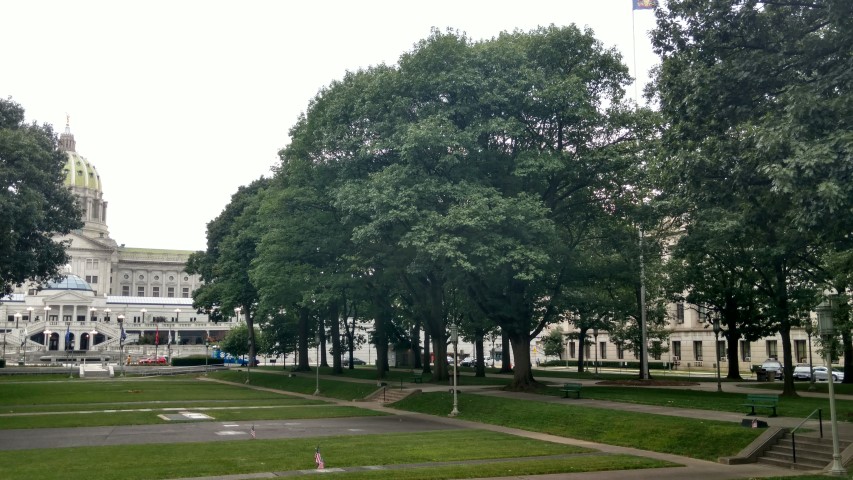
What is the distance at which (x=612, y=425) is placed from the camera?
28.8 metres

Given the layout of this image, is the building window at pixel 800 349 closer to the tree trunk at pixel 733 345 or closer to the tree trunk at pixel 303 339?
the tree trunk at pixel 733 345

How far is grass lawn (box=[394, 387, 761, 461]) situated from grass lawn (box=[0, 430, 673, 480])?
7.62ft

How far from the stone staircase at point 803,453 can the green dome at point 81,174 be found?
188996mm

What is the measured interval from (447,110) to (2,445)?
24.0 metres

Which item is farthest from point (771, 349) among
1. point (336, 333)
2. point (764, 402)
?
point (764, 402)

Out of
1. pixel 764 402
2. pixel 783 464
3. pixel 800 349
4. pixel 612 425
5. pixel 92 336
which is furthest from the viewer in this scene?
pixel 92 336

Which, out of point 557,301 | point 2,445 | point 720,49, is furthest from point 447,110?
point 2,445

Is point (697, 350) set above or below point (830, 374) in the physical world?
above

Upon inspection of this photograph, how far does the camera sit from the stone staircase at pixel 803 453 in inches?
838

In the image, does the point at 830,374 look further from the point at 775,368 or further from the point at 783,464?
the point at 775,368

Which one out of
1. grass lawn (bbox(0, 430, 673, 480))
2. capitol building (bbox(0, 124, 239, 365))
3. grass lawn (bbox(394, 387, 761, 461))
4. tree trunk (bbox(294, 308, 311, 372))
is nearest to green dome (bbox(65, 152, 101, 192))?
capitol building (bbox(0, 124, 239, 365))

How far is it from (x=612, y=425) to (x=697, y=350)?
60494mm

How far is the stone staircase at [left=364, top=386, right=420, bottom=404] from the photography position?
45.0 metres

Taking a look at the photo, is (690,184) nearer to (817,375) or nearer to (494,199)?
(494,199)
